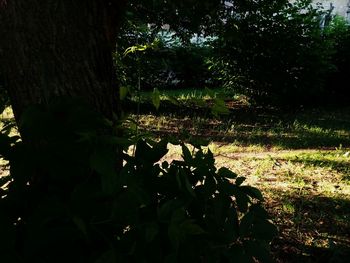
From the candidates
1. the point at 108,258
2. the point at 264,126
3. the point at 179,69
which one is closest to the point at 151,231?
the point at 108,258

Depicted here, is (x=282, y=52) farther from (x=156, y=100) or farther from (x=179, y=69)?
(x=156, y=100)

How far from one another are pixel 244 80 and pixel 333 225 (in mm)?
7304

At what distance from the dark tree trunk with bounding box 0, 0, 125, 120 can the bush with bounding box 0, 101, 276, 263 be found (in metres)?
0.37

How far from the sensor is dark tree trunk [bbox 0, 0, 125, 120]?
1.66 meters

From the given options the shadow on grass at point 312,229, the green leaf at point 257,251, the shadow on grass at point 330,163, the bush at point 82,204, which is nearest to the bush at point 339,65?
the shadow on grass at point 330,163

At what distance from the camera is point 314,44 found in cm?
1015

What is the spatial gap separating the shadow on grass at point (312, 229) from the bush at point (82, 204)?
1.61 meters

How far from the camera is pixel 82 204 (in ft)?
4.03

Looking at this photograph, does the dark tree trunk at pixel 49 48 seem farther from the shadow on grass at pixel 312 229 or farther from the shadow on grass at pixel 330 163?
the shadow on grass at pixel 330 163

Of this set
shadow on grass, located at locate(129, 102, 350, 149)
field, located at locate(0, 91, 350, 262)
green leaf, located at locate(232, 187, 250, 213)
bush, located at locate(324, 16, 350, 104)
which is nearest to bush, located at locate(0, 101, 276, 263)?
green leaf, located at locate(232, 187, 250, 213)

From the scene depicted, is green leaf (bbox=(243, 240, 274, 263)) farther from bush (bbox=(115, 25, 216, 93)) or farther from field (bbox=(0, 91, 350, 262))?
bush (bbox=(115, 25, 216, 93))

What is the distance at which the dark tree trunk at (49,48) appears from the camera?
1655 mm

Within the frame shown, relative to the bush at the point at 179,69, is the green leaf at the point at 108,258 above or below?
above

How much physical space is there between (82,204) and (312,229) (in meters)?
2.48
